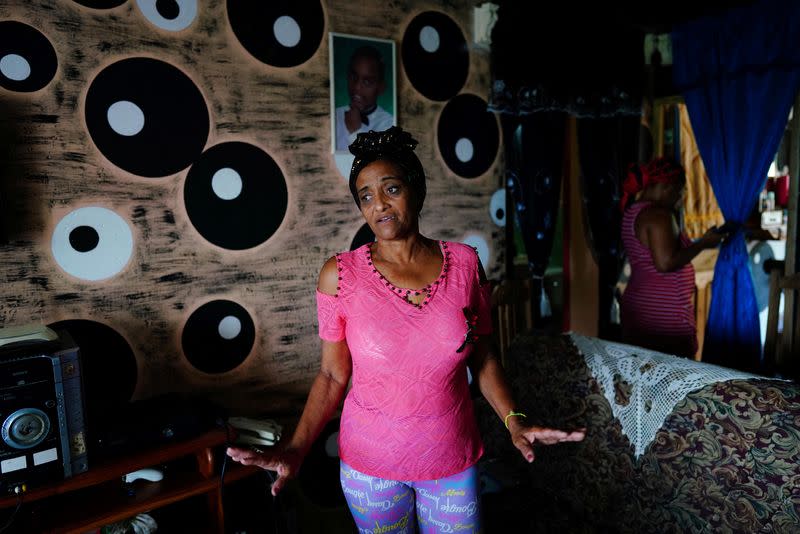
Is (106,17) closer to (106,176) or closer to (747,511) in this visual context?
(106,176)

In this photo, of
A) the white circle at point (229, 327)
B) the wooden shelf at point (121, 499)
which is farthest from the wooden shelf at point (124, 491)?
the white circle at point (229, 327)

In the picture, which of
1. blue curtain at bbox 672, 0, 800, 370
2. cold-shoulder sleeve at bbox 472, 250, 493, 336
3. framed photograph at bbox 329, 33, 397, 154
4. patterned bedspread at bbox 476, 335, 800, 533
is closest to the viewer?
cold-shoulder sleeve at bbox 472, 250, 493, 336

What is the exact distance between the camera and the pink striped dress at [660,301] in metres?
2.48

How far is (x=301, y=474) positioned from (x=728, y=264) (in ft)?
8.43

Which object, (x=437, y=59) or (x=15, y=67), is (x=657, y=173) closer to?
(x=437, y=59)

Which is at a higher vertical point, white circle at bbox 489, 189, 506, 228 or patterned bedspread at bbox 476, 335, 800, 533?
white circle at bbox 489, 189, 506, 228

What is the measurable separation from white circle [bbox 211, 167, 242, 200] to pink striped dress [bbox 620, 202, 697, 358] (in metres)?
1.81

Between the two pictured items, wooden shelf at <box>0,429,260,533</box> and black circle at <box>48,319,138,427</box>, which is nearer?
wooden shelf at <box>0,429,260,533</box>

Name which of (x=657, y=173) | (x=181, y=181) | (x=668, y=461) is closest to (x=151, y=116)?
(x=181, y=181)

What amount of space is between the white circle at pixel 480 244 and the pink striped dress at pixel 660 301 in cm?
70

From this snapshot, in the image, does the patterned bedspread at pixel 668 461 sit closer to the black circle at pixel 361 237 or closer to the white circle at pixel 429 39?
the black circle at pixel 361 237

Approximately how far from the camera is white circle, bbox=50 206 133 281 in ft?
5.85

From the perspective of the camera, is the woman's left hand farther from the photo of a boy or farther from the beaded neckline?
the photo of a boy

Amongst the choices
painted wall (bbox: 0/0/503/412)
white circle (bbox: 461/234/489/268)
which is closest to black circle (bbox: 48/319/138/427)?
painted wall (bbox: 0/0/503/412)
